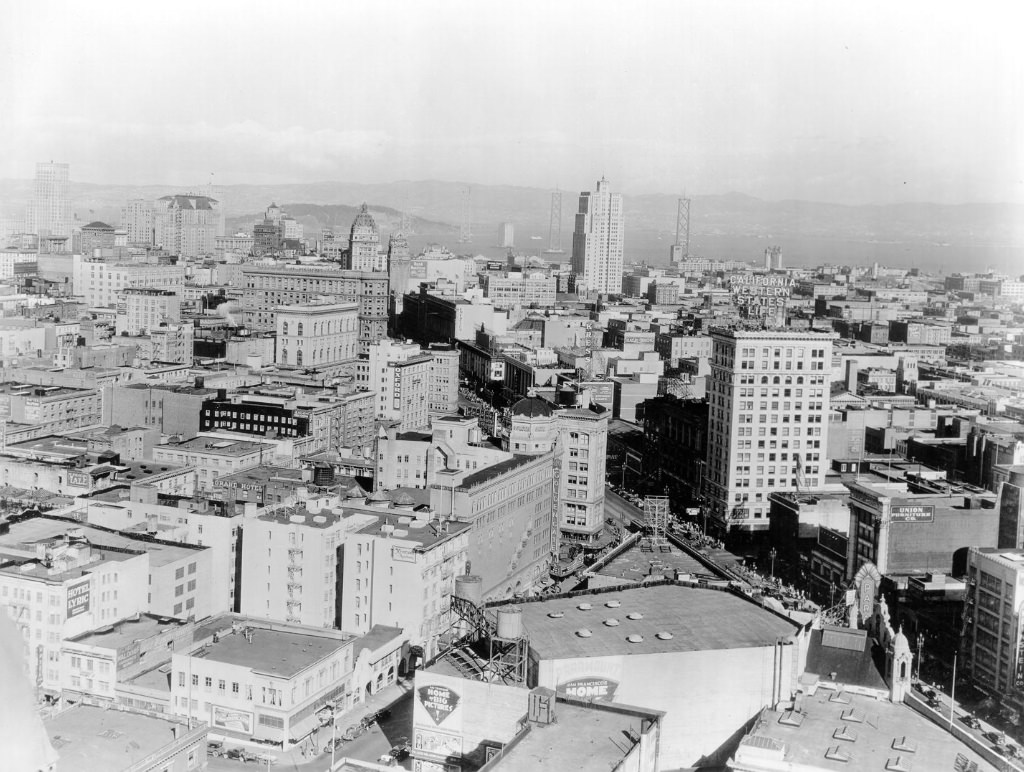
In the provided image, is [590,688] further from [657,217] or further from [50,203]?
[657,217]

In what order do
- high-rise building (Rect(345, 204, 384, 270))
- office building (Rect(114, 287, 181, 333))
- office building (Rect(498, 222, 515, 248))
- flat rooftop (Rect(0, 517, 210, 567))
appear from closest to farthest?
1. flat rooftop (Rect(0, 517, 210, 567))
2. office building (Rect(114, 287, 181, 333))
3. high-rise building (Rect(345, 204, 384, 270))
4. office building (Rect(498, 222, 515, 248))

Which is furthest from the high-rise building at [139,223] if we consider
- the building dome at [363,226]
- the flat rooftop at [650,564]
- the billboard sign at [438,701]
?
the billboard sign at [438,701]

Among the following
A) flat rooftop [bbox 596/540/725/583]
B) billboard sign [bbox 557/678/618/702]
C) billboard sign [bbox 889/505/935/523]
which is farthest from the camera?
billboard sign [bbox 889/505/935/523]

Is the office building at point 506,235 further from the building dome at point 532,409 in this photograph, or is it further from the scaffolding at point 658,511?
the building dome at point 532,409

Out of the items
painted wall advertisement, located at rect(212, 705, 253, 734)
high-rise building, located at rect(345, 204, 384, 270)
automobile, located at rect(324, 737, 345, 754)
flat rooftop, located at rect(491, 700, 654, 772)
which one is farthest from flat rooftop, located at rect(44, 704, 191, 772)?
high-rise building, located at rect(345, 204, 384, 270)

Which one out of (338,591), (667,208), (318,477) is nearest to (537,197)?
A: (667,208)

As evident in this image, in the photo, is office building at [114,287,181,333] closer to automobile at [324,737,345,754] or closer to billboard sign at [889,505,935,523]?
billboard sign at [889,505,935,523]
